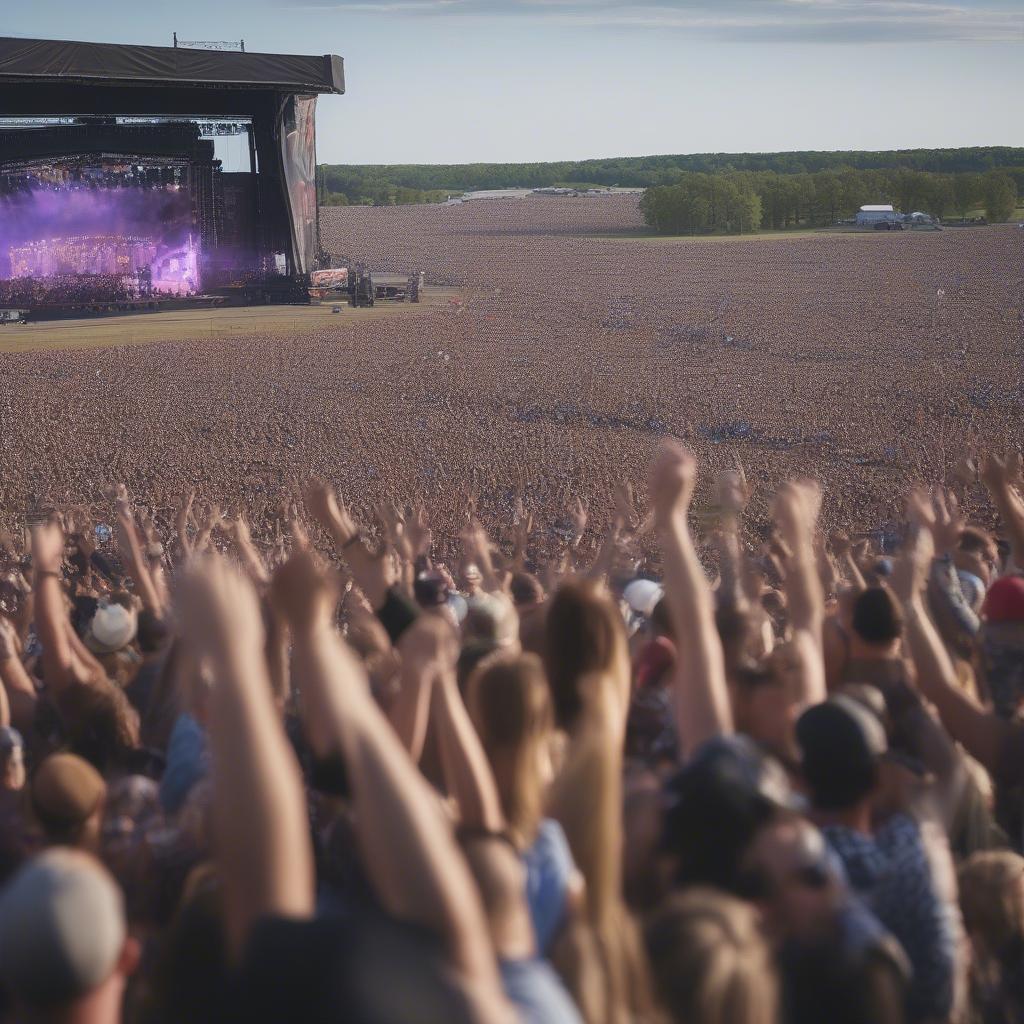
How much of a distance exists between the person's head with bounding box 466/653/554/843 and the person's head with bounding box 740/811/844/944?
0.46 meters

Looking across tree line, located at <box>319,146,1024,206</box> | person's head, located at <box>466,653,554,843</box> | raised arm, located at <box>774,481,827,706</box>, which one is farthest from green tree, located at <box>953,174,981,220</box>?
person's head, located at <box>466,653,554,843</box>

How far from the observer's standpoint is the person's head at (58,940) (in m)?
1.67

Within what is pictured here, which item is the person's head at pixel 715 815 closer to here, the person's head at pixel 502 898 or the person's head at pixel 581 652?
the person's head at pixel 502 898

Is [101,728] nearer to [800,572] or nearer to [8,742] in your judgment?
[8,742]

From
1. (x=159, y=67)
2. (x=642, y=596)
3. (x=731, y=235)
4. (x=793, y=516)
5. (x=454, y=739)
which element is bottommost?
(x=642, y=596)

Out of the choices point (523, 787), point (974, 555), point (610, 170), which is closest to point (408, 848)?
point (523, 787)

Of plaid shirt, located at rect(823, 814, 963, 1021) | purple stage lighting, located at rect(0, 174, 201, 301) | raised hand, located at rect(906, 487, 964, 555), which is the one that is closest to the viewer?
plaid shirt, located at rect(823, 814, 963, 1021)

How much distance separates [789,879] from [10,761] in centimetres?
216

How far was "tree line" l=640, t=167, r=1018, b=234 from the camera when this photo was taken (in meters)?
76.4

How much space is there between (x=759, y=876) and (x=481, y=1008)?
89cm

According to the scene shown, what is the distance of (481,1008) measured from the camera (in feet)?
4.43

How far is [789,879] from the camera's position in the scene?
2.10 meters

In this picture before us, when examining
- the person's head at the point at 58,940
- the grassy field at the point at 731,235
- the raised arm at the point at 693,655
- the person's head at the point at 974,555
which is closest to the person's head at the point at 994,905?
the raised arm at the point at 693,655

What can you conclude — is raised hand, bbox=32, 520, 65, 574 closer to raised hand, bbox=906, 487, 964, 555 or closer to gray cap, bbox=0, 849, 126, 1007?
gray cap, bbox=0, 849, 126, 1007
